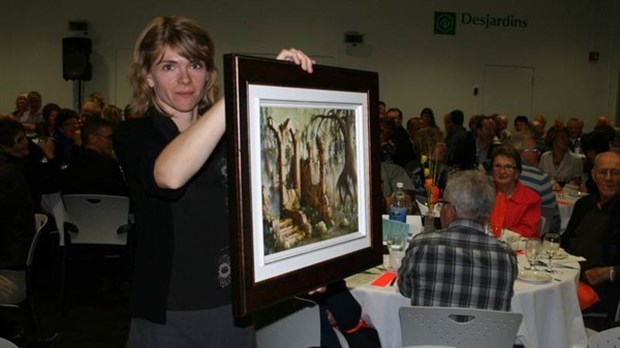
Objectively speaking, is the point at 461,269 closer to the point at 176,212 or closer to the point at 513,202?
the point at 176,212

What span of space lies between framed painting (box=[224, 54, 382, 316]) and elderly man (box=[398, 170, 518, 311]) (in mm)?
1399

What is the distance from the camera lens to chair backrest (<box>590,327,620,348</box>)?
A: 7.27ft

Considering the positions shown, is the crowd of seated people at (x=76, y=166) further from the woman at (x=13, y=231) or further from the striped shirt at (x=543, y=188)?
the striped shirt at (x=543, y=188)

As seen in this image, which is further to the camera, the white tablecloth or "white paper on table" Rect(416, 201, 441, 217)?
"white paper on table" Rect(416, 201, 441, 217)

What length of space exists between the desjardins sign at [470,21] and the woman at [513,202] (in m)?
8.25

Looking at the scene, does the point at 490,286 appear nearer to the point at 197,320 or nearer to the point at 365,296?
the point at 365,296

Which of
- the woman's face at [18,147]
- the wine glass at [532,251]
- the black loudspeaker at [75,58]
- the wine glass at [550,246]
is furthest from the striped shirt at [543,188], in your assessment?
the black loudspeaker at [75,58]

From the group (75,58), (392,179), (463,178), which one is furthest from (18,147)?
(75,58)

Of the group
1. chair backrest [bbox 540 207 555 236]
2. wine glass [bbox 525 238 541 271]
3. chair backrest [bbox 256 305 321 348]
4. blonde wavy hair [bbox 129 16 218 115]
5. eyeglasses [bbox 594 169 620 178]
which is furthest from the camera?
chair backrest [bbox 540 207 555 236]

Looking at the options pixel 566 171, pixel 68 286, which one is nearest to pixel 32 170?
pixel 68 286

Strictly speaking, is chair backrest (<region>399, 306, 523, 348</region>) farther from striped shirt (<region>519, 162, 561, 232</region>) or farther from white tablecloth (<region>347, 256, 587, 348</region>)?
striped shirt (<region>519, 162, 561, 232</region>)

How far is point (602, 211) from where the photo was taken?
4156mm

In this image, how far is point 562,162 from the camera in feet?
24.0

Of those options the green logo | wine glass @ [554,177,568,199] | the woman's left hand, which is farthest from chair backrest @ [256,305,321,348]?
the green logo
